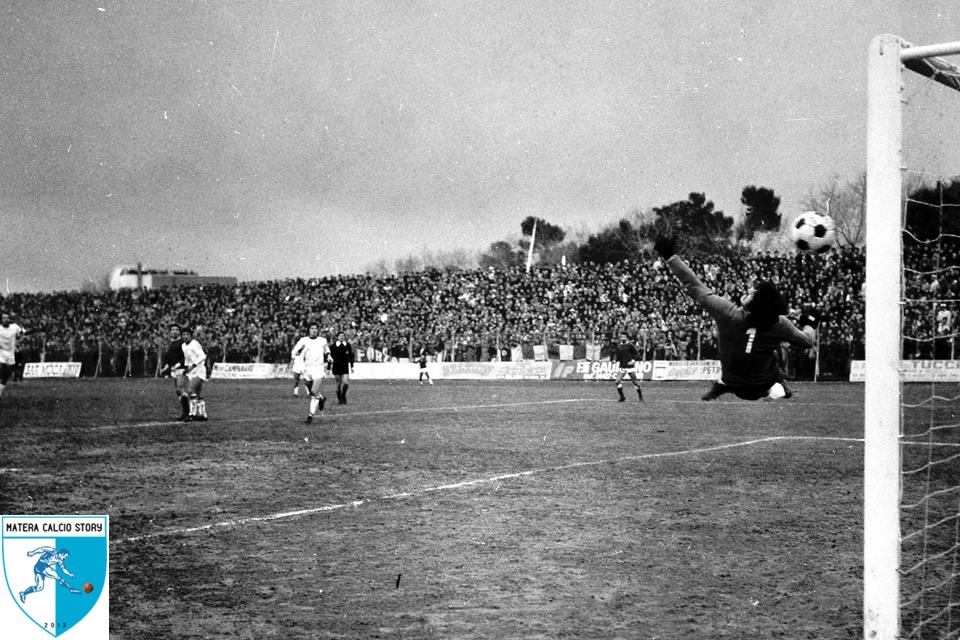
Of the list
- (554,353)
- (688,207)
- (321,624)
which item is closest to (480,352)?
(554,353)

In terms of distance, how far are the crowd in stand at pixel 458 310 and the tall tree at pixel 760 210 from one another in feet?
45.6

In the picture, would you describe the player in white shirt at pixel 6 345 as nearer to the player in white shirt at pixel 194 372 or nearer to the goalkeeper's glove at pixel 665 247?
the player in white shirt at pixel 194 372

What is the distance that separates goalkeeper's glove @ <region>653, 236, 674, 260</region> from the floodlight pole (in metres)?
2.52

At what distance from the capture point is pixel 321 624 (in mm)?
5199

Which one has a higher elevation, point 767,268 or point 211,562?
point 767,268

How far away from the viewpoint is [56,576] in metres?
4.96

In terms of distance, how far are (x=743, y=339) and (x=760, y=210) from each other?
5059cm

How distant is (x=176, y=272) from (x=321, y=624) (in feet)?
316

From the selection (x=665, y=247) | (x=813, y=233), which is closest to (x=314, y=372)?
(x=665, y=247)

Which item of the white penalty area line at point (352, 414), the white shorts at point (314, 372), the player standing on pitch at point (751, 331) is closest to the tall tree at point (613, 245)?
the white penalty area line at point (352, 414)

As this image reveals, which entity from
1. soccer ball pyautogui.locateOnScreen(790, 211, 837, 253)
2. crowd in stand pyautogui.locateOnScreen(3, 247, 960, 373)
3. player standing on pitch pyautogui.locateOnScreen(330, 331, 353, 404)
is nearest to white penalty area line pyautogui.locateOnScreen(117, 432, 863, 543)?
soccer ball pyautogui.locateOnScreen(790, 211, 837, 253)

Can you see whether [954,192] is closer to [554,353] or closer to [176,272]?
[554,353]

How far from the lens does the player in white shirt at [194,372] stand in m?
18.1

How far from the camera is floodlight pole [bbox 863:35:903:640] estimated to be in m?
4.86
